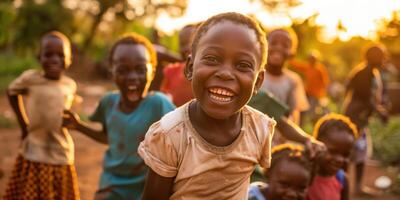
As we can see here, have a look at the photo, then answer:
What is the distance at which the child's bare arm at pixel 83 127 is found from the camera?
9.75 ft

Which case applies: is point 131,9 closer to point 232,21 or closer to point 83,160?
point 83,160

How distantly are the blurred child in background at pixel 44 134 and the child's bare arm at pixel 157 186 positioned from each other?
196 centimetres

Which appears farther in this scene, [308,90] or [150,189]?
[308,90]

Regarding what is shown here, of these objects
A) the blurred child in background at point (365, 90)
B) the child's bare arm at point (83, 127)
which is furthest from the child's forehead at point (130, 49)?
the blurred child in background at point (365, 90)

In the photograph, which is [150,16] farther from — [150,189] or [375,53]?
[150,189]

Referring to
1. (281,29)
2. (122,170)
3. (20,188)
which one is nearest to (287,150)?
(122,170)

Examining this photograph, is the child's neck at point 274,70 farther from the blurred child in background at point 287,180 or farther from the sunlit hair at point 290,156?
the blurred child in background at point 287,180

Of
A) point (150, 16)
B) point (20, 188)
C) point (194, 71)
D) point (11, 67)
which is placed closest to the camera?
point (194, 71)

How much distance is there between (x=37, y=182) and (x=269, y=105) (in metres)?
1.71

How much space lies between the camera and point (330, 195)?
2.89 meters

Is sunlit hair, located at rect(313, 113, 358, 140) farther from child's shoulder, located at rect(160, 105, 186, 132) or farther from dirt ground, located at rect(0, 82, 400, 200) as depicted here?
dirt ground, located at rect(0, 82, 400, 200)

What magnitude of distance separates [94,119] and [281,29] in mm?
1796

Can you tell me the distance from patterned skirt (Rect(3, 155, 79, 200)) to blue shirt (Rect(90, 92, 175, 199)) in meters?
0.90

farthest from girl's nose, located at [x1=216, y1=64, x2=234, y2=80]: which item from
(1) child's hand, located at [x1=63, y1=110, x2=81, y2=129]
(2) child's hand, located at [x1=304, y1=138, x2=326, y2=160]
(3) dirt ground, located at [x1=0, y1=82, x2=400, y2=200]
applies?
(3) dirt ground, located at [x1=0, y1=82, x2=400, y2=200]
